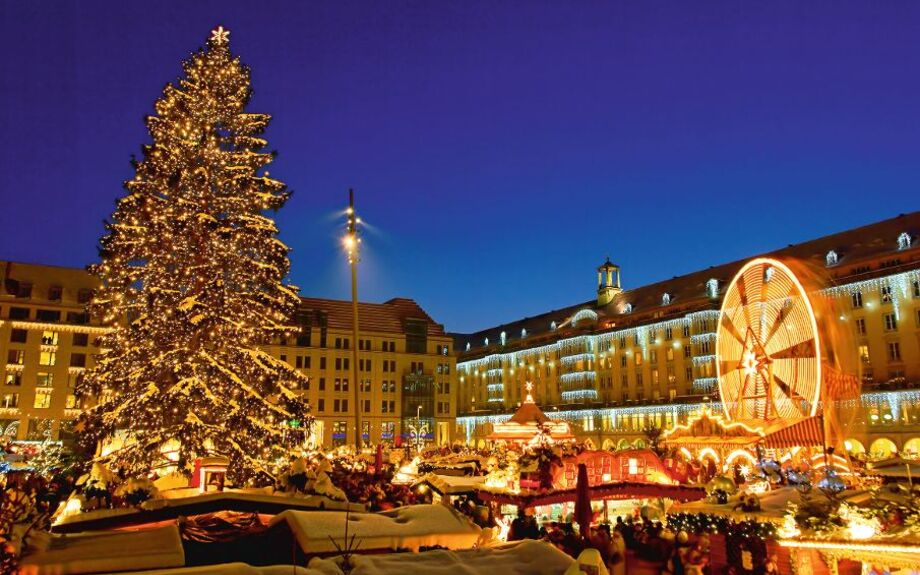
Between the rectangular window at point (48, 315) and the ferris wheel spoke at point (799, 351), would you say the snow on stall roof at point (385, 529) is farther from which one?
the rectangular window at point (48, 315)

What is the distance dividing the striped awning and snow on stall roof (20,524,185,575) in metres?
21.3

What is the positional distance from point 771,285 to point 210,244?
20.1m

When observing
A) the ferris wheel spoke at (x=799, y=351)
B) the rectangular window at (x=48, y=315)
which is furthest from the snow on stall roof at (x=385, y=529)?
the rectangular window at (x=48, y=315)

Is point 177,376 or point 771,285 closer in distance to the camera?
point 177,376

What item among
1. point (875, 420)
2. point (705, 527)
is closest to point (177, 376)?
point (705, 527)

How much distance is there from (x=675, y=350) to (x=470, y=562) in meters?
74.4

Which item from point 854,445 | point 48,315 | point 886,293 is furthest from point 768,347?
point 48,315

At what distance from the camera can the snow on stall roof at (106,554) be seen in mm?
5941

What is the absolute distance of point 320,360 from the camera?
8494 centimetres

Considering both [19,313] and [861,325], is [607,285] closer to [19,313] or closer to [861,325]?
[861,325]

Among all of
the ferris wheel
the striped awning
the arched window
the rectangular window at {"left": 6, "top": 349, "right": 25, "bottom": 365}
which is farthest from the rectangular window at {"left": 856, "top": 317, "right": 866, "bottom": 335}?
the rectangular window at {"left": 6, "top": 349, "right": 25, "bottom": 365}

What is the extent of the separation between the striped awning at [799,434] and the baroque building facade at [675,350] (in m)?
1.85

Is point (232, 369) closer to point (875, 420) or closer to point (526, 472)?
point (526, 472)

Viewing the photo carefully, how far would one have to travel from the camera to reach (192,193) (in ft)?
62.5
